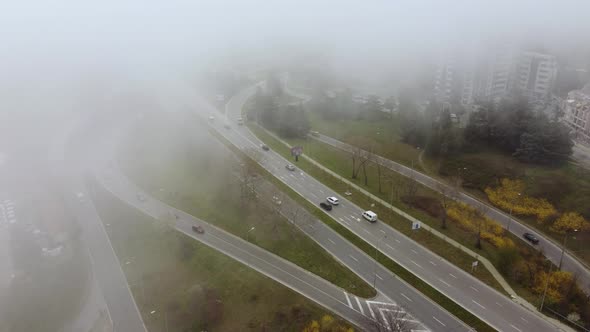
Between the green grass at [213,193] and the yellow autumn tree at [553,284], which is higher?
the yellow autumn tree at [553,284]

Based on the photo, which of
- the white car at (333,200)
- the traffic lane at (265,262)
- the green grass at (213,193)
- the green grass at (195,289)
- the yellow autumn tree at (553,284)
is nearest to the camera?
the yellow autumn tree at (553,284)

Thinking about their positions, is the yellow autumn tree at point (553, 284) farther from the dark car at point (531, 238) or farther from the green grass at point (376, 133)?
the green grass at point (376, 133)

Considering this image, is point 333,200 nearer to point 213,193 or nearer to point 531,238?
point 213,193

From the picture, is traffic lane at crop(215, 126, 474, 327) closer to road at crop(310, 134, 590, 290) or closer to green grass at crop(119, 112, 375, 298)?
green grass at crop(119, 112, 375, 298)

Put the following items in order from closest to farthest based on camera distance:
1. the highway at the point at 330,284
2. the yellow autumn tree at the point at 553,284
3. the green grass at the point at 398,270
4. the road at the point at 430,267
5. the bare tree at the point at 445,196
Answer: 1. the road at the point at 430,267
2. the green grass at the point at 398,270
3. the highway at the point at 330,284
4. the yellow autumn tree at the point at 553,284
5. the bare tree at the point at 445,196

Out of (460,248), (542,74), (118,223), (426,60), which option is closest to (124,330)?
(118,223)

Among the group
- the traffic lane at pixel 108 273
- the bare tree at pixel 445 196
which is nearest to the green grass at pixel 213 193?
the traffic lane at pixel 108 273

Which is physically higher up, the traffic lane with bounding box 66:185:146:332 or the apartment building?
the apartment building

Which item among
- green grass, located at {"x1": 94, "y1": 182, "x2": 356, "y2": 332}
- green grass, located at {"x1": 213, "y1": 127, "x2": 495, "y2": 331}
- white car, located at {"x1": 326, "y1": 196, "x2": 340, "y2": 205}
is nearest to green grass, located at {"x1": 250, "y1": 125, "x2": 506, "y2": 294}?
white car, located at {"x1": 326, "y1": 196, "x2": 340, "y2": 205}

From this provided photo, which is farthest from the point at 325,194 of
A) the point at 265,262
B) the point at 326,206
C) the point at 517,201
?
the point at 517,201
